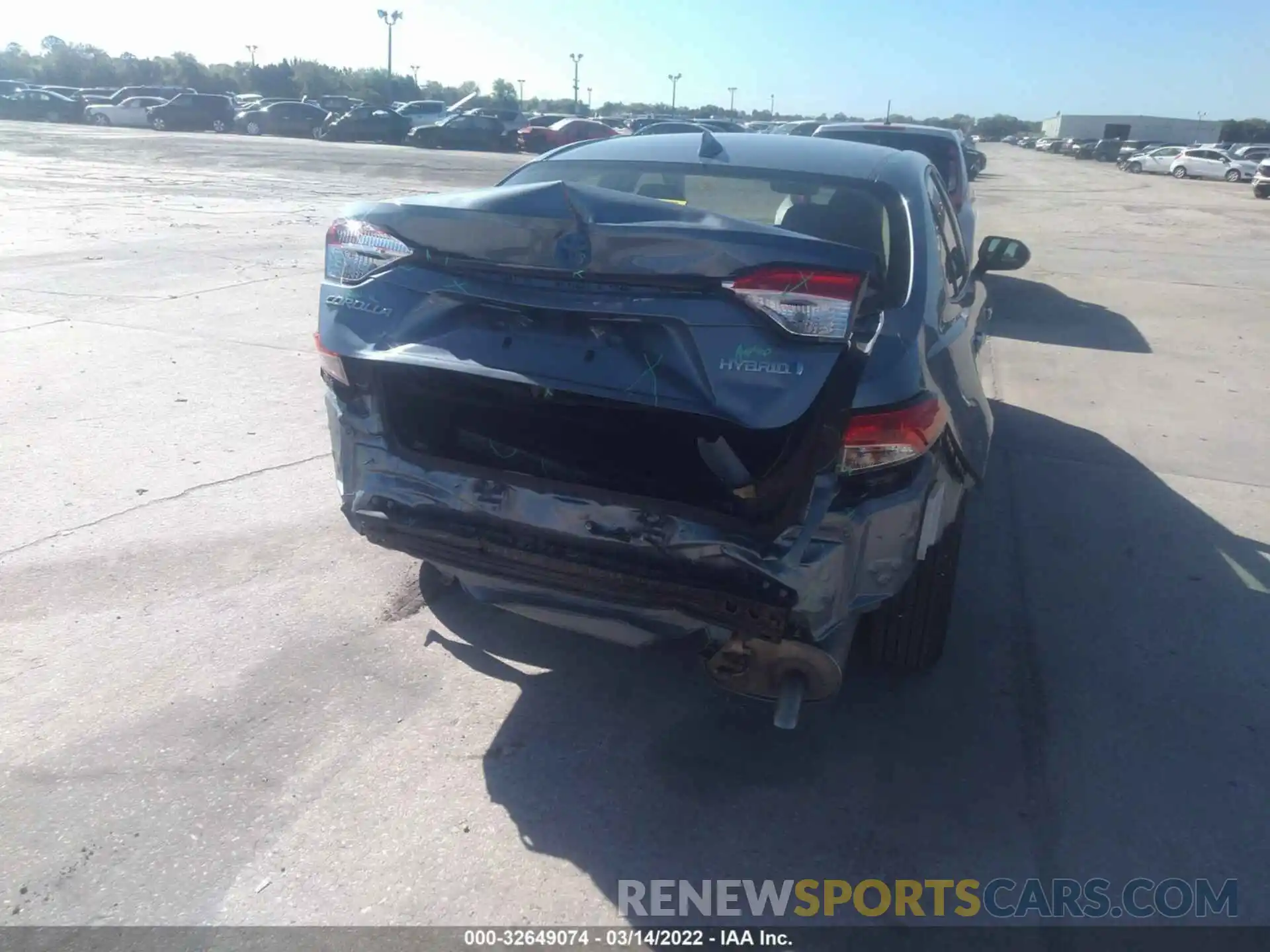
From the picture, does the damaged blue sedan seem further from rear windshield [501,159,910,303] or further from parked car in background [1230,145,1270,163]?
parked car in background [1230,145,1270,163]

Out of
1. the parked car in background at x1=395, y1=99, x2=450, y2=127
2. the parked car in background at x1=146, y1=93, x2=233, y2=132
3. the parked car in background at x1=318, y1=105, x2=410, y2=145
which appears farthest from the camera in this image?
the parked car in background at x1=395, y1=99, x2=450, y2=127

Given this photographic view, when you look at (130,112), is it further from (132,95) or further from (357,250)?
(357,250)

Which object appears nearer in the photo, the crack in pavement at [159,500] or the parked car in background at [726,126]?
the crack in pavement at [159,500]

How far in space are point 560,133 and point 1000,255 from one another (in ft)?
117

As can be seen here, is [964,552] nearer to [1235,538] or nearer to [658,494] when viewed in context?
[1235,538]

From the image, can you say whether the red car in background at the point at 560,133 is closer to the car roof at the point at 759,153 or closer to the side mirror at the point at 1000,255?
the side mirror at the point at 1000,255

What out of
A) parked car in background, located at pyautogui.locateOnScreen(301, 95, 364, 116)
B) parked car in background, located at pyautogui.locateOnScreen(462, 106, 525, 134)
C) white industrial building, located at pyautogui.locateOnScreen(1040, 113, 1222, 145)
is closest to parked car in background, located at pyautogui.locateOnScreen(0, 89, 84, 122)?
parked car in background, located at pyautogui.locateOnScreen(301, 95, 364, 116)

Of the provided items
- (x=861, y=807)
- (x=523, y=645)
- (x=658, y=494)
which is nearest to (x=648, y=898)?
(x=861, y=807)

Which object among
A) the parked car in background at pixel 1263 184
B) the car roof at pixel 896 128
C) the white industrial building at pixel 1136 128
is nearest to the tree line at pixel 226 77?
the white industrial building at pixel 1136 128

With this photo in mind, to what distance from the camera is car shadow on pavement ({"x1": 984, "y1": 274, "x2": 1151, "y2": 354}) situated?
31.4 ft

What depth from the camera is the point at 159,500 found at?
4949 millimetres

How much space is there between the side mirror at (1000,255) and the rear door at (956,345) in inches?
40.1

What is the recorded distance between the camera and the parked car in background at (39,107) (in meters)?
49.1

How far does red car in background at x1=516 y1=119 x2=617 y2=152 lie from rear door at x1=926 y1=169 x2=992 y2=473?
1395 inches
